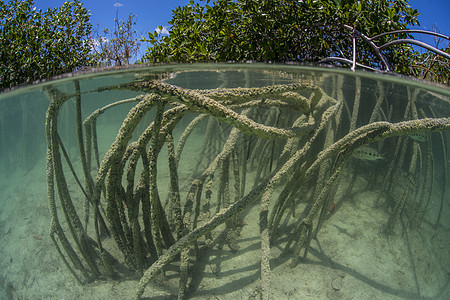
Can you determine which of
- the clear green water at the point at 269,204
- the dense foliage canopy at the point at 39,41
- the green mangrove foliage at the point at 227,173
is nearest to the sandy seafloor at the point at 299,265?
the clear green water at the point at 269,204

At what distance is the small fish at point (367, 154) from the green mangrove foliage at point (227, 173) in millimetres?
19

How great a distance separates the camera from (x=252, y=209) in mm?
3467

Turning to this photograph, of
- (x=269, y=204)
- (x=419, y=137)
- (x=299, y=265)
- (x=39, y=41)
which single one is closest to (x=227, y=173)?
(x=269, y=204)

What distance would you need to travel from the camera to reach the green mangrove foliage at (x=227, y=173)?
246 centimetres

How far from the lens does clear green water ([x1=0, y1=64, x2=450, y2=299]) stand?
2773 millimetres

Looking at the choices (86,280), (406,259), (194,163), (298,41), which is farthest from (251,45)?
(86,280)

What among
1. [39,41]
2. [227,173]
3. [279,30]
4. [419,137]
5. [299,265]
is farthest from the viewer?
[39,41]

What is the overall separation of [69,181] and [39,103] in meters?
1.49

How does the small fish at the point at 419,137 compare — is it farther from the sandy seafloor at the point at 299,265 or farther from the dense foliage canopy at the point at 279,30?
the dense foliage canopy at the point at 279,30

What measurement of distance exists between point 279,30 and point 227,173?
3945 millimetres

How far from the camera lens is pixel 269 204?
3143 millimetres

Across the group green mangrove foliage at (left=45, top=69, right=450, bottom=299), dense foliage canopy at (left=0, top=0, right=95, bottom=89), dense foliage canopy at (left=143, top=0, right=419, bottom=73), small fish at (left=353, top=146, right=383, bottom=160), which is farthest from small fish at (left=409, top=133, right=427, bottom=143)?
dense foliage canopy at (left=0, top=0, right=95, bottom=89)

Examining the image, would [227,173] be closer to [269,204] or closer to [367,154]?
[269,204]

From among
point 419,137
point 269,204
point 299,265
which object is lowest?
point 299,265
